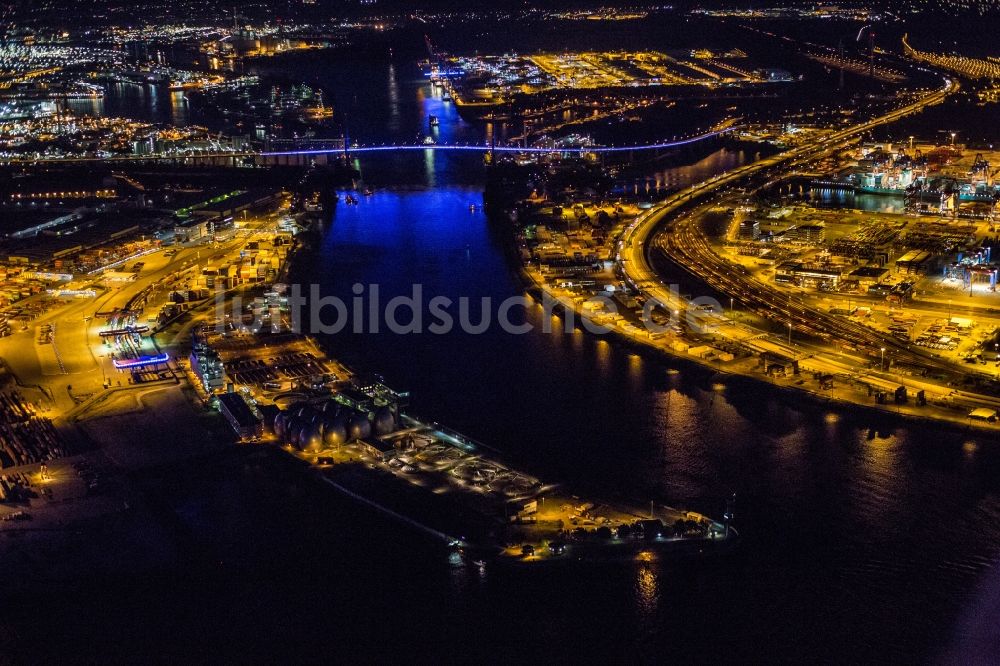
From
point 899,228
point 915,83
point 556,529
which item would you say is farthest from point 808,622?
point 915,83

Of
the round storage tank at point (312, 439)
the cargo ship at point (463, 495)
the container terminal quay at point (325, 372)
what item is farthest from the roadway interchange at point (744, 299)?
the round storage tank at point (312, 439)

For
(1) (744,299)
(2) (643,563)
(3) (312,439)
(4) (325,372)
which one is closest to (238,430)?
(3) (312,439)

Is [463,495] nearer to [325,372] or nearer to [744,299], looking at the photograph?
[325,372]

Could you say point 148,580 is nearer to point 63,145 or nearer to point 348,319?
point 348,319

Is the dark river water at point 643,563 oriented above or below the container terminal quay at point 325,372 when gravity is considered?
below

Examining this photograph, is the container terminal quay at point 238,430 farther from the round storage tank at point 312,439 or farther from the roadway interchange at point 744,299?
the roadway interchange at point 744,299

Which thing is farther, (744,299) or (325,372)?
(744,299)
